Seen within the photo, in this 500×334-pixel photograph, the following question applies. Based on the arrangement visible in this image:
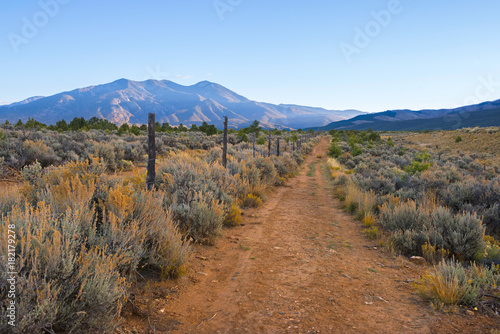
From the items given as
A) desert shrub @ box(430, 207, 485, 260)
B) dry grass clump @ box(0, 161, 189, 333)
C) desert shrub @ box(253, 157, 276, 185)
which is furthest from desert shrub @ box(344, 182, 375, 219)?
dry grass clump @ box(0, 161, 189, 333)

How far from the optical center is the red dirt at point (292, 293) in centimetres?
337

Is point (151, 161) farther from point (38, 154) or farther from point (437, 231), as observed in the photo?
point (38, 154)

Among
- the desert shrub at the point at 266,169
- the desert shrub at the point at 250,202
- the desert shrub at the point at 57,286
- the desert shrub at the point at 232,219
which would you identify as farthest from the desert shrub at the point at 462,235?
the desert shrub at the point at 266,169

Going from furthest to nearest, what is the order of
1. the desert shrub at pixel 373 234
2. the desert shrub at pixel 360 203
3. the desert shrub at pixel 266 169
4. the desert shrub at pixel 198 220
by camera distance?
1. the desert shrub at pixel 266 169
2. the desert shrub at pixel 360 203
3. the desert shrub at pixel 373 234
4. the desert shrub at pixel 198 220

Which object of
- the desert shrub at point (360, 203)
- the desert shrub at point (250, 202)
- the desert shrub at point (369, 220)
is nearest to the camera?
the desert shrub at point (369, 220)

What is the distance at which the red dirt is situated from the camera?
3369 mm

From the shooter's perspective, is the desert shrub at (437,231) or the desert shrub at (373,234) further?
the desert shrub at (373,234)

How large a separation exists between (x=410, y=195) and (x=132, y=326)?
928cm

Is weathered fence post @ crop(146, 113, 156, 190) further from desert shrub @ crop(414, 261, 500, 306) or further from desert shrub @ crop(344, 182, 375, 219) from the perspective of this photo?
desert shrub @ crop(344, 182, 375, 219)

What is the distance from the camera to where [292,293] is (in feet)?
13.8

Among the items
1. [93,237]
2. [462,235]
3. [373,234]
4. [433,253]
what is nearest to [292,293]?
[93,237]

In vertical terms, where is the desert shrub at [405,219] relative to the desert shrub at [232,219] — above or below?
above

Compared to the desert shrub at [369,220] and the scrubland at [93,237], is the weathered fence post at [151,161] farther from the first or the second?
the desert shrub at [369,220]

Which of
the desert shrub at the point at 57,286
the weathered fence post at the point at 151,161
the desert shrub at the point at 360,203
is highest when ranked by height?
the weathered fence post at the point at 151,161
